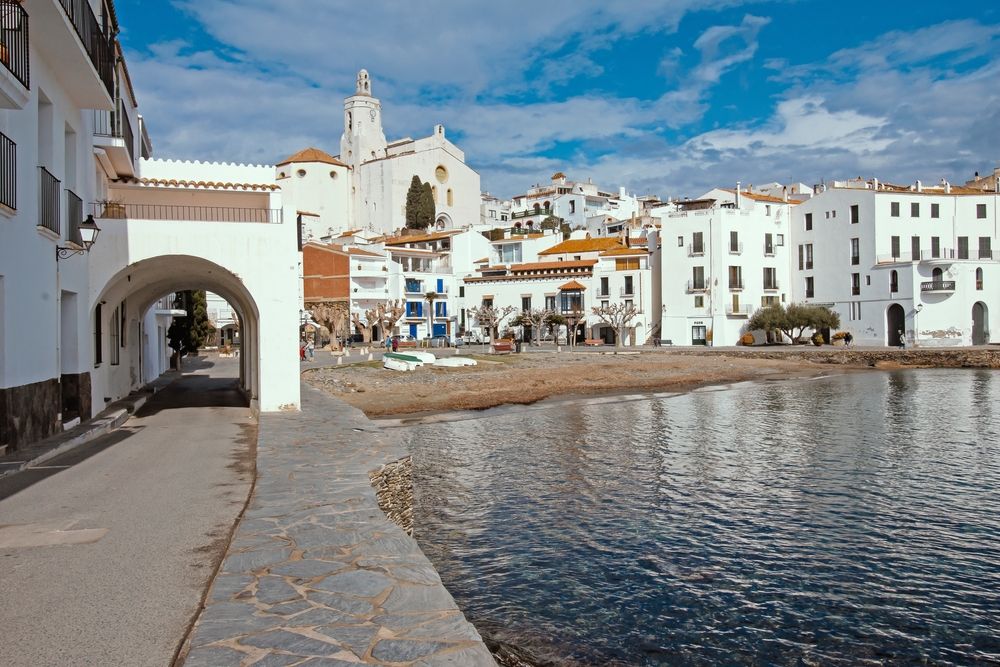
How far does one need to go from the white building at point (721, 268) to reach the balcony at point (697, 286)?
0.08 meters

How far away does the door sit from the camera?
6347 cm

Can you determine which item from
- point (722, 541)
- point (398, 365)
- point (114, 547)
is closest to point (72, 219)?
point (114, 547)

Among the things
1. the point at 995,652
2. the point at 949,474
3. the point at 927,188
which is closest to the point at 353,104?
the point at 927,188

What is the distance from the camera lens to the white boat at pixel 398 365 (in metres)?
38.6

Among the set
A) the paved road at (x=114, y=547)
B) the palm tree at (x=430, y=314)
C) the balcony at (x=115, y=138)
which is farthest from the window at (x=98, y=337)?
the palm tree at (x=430, y=314)

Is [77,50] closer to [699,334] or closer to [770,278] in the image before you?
[699,334]

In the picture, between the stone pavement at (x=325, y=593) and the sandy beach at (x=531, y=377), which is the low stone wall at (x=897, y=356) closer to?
the sandy beach at (x=531, y=377)

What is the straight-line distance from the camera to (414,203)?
97.4 metres

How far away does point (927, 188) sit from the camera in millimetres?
62875

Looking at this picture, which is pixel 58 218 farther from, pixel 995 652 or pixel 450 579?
pixel 995 652

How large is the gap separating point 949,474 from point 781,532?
637cm

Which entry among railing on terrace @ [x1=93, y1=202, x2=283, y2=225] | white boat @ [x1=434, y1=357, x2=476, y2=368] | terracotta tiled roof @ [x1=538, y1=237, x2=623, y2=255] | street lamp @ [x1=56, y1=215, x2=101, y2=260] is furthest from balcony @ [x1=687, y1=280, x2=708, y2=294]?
street lamp @ [x1=56, y1=215, x2=101, y2=260]

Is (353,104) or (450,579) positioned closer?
(450,579)

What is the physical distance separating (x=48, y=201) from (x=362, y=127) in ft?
320
